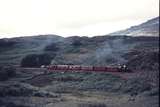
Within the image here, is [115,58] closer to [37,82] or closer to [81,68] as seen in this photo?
[81,68]

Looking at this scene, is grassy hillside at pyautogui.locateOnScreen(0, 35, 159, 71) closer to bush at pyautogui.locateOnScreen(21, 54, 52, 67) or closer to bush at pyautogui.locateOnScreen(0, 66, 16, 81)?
bush at pyautogui.locateOnScreen(21, 54, 52, 67)

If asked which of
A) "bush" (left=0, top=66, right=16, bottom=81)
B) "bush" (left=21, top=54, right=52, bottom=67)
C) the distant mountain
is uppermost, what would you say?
the distant mountain

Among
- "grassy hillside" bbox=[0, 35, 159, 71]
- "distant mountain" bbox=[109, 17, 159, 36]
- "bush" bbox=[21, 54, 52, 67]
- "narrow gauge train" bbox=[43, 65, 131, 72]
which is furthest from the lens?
"distant mountain" bbox=[109, 17, 159, 36]

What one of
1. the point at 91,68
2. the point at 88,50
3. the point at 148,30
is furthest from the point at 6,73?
the point at 148,30

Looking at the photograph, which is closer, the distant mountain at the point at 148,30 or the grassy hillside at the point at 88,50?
the grassy hillside at the point at 88,50

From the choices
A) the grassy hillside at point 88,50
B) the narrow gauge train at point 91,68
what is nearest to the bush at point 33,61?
the grassy hillside at point 88,50

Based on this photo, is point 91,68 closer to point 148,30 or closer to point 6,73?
point 6,73

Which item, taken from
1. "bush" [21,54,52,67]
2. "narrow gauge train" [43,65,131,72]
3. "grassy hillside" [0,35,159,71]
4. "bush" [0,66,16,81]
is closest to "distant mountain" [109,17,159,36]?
"grassy hillside" [0,35,159,71]

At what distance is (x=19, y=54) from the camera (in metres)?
79.9

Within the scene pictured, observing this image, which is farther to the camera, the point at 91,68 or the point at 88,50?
the point at 88,50

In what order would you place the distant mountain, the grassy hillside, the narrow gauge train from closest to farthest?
1. the narrow gauge train
2. the grassy hillside
3. the distant mountain

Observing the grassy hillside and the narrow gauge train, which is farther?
the grassy hillside

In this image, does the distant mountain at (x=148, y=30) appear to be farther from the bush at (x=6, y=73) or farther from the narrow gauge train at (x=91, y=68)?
the bush at (x=6, y=73)

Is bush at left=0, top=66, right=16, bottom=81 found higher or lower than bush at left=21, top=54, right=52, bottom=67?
lower
